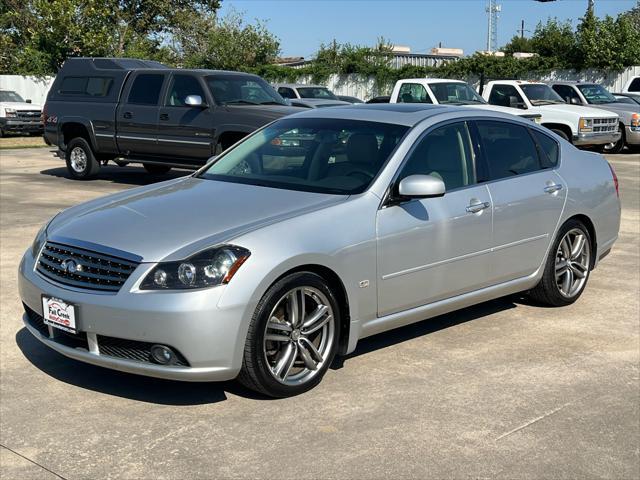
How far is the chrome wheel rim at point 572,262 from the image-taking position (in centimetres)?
698

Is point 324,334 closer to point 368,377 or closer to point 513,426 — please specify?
point 368,377

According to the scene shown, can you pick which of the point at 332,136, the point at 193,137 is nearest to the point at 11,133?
the point at 193,137

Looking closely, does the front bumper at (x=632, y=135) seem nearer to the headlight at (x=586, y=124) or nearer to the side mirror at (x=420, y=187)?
the headlight at (x=586, y=124)

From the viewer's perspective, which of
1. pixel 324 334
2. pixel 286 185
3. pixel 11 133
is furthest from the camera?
pixel 11 133

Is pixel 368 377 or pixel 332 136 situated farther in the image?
pixel 332 136

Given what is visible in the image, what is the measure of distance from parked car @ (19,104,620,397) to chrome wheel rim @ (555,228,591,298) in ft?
0.05

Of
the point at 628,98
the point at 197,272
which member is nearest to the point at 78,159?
the point at 197,272

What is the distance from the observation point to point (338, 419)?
4.72 m

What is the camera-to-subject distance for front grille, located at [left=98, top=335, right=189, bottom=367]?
468cm

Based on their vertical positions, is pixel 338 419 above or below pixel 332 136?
below

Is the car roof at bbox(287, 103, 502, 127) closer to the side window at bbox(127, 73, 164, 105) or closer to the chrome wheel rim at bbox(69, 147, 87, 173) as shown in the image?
the side window at bbox(127, 73, 164, 105)

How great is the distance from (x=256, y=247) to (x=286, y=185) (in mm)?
1058

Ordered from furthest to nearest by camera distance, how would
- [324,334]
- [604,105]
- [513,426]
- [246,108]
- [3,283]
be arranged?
[604,105], [246,108], [3,283], [324,334], [513,426]

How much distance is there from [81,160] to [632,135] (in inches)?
544
